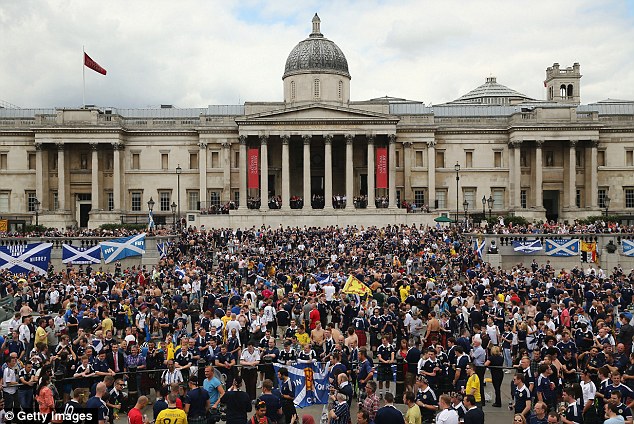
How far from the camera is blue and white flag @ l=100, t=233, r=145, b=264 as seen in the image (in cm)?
3278

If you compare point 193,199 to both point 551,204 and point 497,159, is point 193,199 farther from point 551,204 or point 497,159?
point 551,204

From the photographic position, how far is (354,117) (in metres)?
61.0

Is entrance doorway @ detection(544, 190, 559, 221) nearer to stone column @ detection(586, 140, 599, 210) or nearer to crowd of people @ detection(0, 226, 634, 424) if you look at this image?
stone column @ detection(586, 140, 599, 210)

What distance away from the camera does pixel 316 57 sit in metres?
64.1

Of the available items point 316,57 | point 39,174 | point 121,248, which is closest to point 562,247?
point 121,248

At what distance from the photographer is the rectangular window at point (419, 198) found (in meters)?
66.4

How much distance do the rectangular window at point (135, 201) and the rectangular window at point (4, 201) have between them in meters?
12.7

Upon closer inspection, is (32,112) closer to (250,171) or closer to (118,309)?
(250,171)

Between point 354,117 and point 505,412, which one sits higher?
point 354,117

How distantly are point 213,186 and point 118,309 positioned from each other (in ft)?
146

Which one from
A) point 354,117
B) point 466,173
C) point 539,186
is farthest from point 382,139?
point 539,186

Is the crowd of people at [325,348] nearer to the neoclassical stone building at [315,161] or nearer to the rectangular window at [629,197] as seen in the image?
the neoclassical stone building at [315,161]

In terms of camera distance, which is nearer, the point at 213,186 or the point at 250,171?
the point at 250,171

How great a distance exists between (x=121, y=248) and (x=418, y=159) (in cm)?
3935
